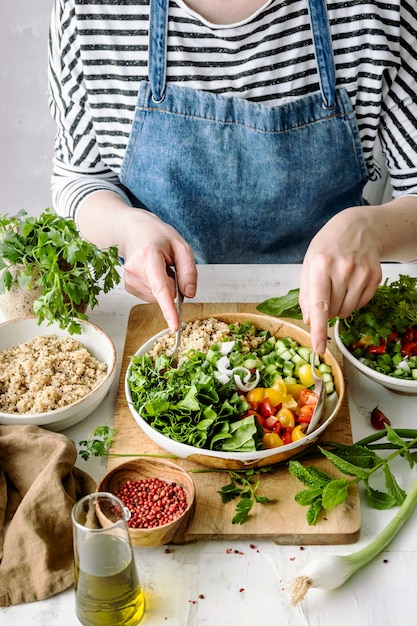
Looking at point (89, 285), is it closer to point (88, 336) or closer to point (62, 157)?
point (88, 336)

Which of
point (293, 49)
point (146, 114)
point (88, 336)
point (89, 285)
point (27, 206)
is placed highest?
point (293, 49)

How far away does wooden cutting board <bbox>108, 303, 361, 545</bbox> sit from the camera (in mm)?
1194

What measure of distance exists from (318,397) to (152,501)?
374 mm

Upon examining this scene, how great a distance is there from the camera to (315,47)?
1.67 meters

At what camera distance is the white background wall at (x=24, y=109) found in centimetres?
256

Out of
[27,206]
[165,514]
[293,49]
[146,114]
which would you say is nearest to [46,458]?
[165,514]

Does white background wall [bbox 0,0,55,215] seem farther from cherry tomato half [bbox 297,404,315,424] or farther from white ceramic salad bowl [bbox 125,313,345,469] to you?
cherry tomato half [bbox 297,404,315,424]

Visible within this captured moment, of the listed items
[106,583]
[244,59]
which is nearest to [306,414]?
[106,583]

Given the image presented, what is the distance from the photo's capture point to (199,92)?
169 centimetres

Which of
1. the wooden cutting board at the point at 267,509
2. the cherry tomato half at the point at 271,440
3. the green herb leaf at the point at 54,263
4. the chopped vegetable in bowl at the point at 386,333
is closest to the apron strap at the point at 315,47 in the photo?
the green herb leaf at the point at 54,263

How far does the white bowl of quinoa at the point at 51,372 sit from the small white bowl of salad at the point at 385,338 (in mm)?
495

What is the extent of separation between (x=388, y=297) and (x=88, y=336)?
0.65 meters

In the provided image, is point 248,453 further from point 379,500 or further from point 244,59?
point 244,59

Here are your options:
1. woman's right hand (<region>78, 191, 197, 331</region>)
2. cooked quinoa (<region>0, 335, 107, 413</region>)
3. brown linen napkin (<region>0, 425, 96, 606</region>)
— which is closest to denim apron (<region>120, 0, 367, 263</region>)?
woman's right hand (<region>78, 191, 197, 331</region>)
